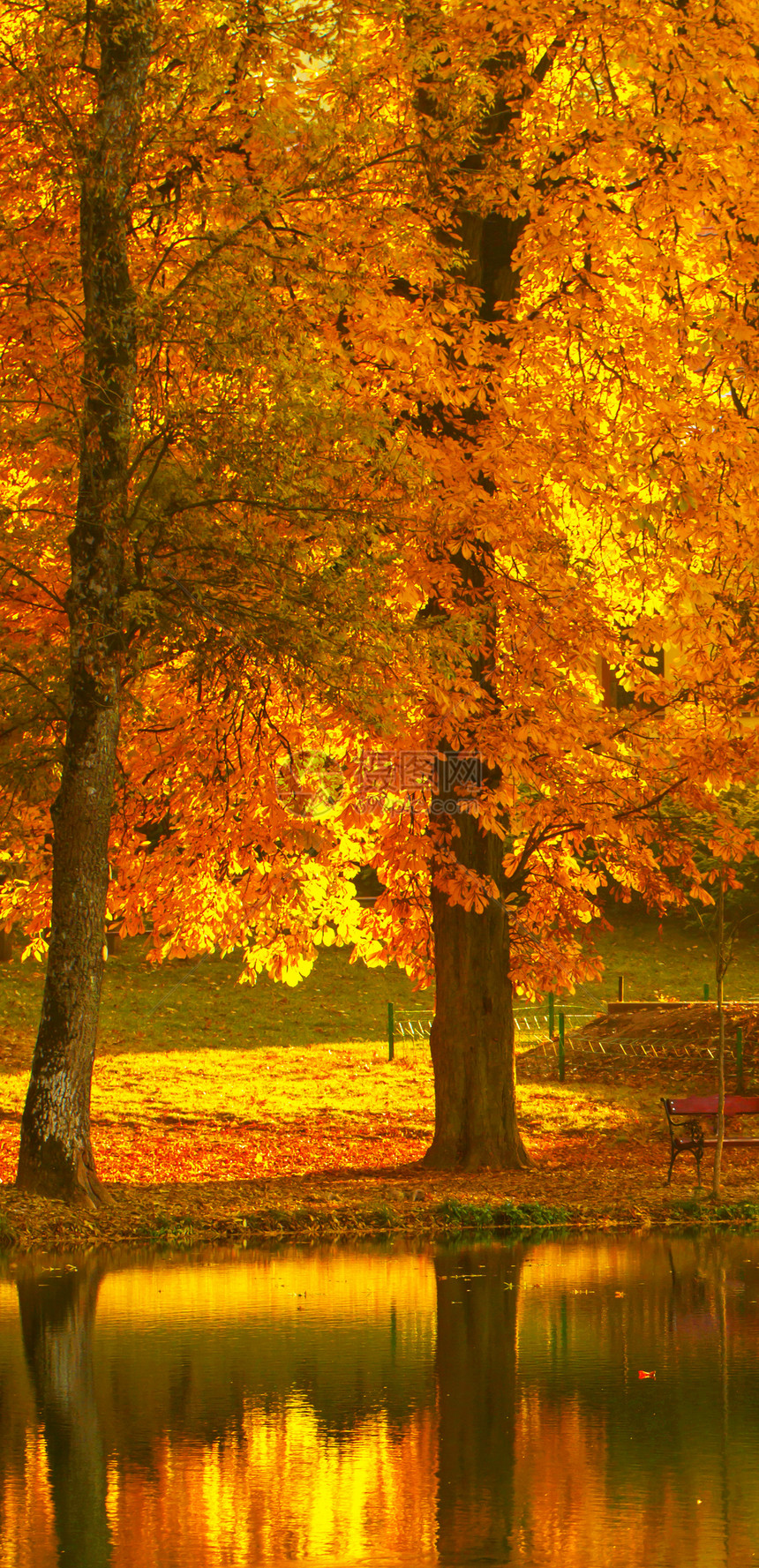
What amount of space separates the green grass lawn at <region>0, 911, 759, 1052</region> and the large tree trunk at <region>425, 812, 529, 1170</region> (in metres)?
10.5

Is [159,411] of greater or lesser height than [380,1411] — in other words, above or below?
above

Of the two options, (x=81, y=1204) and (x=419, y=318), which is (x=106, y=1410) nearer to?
(x=81, y=1204)

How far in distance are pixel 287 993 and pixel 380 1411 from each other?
24.1m

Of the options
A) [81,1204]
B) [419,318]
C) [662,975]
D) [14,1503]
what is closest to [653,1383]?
[14,1503]

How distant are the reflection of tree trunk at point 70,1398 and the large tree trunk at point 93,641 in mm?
1790

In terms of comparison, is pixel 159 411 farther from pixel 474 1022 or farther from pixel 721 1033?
pixel 474 1022

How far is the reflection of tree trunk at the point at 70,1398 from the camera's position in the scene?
5.93 meters

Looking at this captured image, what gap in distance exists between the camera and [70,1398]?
25.6ft

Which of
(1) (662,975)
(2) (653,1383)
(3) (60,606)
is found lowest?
(2) (653,1383)

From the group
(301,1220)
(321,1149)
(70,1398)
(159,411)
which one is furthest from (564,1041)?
(70,1398)

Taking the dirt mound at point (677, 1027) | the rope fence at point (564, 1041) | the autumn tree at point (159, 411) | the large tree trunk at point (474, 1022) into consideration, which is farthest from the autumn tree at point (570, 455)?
the dirt mound at point (677, 1027)

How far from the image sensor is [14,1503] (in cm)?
618

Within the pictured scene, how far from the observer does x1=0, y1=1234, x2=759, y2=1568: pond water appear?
589cm

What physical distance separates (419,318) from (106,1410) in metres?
9.35
